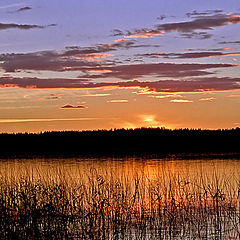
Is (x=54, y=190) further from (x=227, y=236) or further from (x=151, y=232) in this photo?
(x=227, y=236)

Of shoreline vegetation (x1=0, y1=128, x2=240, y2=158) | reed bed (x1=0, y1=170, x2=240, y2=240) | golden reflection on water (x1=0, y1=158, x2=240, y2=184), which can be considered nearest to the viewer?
reed bed (x1=0, y1=170, x2=240, y2=240)

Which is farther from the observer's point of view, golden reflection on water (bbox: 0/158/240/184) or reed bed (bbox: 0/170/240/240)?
golden reflection on water (bbox: 0/158/240/184)

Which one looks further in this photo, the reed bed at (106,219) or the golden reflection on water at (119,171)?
the golden reflection on water at (119,171)

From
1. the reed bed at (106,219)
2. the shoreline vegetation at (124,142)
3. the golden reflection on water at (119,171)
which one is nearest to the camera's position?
the reed bed at (106,219)

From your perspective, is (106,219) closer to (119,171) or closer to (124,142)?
(119,171)

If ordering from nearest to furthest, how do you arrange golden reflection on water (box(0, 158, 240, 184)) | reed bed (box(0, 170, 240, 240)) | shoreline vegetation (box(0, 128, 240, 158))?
reed bed (box(0, 170, 240, 240)), golden reflection on water (box(0, 158, 240, 184)), shoreline vegetation (box(0, 128, 240, 158))

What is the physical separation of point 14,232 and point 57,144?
206 feet

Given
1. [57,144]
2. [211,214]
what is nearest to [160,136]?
[57,144]

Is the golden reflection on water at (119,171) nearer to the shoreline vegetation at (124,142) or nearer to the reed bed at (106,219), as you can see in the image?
the reed bed at (106,219)

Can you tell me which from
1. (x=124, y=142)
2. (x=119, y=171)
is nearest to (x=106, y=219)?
(x=119, y=171)

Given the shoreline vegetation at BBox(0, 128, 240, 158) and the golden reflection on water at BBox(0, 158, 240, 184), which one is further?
the shoreline vegetation at BBox(0, 128, 240, 158)

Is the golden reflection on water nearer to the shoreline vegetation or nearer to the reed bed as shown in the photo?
the reed bed

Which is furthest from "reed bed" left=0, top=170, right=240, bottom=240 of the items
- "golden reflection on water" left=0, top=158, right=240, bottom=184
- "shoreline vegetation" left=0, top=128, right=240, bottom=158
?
"shoreline vegetation" left=0, top=128, right=240, bottom=158

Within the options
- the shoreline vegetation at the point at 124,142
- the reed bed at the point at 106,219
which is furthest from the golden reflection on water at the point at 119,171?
the shoreline vegetation at the point at 124,142
